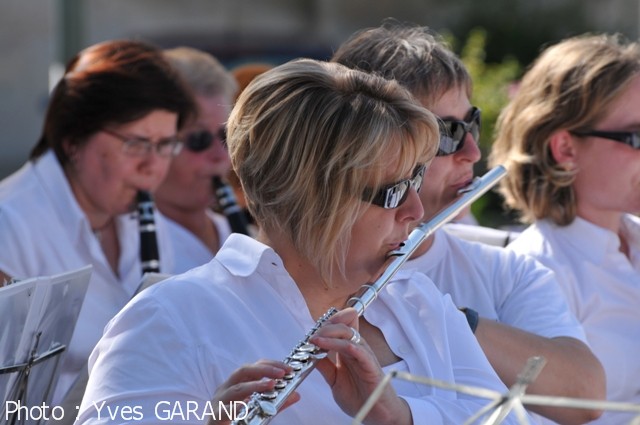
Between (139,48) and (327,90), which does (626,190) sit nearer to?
(327,90)

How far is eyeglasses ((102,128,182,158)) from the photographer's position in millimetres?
3611

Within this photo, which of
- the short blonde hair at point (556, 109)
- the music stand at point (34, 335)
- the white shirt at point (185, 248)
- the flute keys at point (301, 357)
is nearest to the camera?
the flute keys at point (301, 357)

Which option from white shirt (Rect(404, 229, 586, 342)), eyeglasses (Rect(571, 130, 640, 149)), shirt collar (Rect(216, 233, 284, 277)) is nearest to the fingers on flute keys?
shirt collar (Rect(216, 233, 284, 277))

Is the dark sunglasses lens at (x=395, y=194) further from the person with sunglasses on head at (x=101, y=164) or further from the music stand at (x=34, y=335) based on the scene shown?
the person with sunglasses on head at (x=101, y=164)

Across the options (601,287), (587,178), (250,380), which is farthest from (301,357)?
(587,178)

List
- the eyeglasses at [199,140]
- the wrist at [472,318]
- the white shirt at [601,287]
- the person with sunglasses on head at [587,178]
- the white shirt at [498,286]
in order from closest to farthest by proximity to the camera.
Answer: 1. the wrist at [472,318]
2. the white shirt at [498,286]
3. the white shirt at [601,287]
4. the person with sunglasses on head at [587,178]
5. the eyeglasses at [199,140]

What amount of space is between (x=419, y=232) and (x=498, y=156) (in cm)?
Answer: 117

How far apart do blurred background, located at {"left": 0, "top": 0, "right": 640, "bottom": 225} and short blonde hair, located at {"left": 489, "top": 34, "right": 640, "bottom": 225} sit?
682 cm

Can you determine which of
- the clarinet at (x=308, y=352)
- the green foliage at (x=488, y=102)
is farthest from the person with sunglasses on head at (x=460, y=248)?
the green foliage at (x=488, y=102)

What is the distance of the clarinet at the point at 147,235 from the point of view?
3.60 meters

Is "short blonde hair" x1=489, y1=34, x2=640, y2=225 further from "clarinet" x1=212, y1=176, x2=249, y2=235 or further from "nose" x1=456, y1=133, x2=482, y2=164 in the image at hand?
"clarinet" x1=212, y1=176, x2=249, y2=235

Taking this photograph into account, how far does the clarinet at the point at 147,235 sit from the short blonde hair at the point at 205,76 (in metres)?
0.78

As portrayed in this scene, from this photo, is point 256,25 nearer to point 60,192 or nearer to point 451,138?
point 60,192

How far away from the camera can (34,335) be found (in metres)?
2.29
